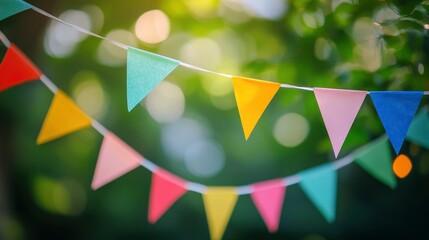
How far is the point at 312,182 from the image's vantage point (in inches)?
51.3

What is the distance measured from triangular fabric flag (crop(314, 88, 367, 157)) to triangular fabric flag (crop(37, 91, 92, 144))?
0.53m

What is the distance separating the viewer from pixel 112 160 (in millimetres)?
1130

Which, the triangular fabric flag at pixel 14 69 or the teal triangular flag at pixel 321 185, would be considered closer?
the triangular fabric flag at pixel 14 69

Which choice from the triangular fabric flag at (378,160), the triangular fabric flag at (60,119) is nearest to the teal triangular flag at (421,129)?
the triangular fabric flag at (378,160)

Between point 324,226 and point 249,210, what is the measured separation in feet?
1.18

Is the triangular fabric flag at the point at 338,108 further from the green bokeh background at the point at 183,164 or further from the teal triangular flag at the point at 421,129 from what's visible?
the green bokeh background at the point at 183,164

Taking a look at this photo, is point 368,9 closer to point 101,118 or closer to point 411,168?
point 411,168

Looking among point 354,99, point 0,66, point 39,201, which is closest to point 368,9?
point 354,99

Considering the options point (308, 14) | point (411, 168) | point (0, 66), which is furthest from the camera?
point (411, 168)

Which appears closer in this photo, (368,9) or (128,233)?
(368,9)

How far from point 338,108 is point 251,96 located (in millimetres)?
191

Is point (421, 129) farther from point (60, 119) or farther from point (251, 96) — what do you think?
point (60, 119)

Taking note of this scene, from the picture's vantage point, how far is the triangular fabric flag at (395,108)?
0.94m

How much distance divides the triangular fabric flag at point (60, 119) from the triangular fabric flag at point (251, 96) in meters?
0.35
